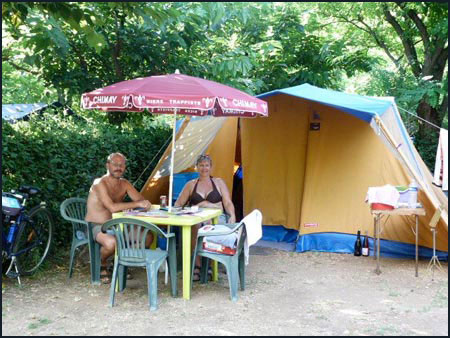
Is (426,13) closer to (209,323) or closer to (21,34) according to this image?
(21,34)

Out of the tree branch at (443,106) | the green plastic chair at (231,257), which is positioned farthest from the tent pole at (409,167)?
the tree branch at (443,106)

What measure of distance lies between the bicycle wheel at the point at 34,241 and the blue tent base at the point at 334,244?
285cm

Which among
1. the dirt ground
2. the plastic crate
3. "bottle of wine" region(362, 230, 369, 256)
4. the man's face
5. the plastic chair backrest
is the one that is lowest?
the dirt ground

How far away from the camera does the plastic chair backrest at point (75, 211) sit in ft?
15.7

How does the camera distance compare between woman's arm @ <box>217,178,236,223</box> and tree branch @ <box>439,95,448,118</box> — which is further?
tree branch @ <box>439,95,448,118</box>

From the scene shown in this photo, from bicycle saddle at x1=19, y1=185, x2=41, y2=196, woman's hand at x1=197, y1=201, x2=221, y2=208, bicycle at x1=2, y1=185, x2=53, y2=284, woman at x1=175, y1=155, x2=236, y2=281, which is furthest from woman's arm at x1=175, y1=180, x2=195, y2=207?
bicycle saddle at x1=19, y1=185, x2=41, y2=196

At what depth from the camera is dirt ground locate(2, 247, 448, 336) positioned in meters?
3.57

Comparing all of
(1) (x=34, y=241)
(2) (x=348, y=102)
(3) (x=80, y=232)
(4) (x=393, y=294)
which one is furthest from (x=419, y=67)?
(1) (x=34, y=241)

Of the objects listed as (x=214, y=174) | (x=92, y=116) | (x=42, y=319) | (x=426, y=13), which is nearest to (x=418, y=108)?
(x=426, y=13)

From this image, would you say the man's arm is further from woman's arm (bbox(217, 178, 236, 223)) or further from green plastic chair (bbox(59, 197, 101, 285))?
woman's arm (bbox(217, 178, 236, 223))

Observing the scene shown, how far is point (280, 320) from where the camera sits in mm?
3777

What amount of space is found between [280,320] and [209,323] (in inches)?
20.1

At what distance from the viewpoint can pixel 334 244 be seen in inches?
247

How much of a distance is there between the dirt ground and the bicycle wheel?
0.57 feet
